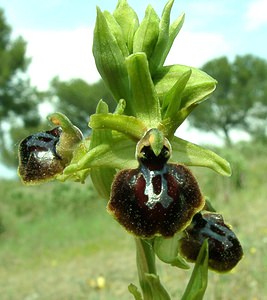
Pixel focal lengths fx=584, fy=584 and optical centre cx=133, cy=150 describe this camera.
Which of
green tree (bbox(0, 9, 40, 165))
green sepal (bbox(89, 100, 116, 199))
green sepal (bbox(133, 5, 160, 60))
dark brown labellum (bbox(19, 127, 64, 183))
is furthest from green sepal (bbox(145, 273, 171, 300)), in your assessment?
green tree (bbox(0, 9, 40, 165))

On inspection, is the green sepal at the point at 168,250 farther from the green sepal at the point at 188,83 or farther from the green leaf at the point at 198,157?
the green sepal at the point at 188,83

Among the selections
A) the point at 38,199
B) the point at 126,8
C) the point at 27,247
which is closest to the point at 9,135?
the point at 38,199

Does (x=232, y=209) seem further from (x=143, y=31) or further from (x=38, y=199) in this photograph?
(x=143, y=31)

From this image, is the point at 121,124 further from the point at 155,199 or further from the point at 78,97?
the point at 78,97

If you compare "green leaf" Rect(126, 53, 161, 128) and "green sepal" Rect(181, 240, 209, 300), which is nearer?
"green leaf" Rect(126, 53, 161, 128)

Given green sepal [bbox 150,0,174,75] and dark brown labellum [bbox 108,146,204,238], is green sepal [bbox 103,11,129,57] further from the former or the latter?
dark brown labellum [bbox 108,146,204,238]

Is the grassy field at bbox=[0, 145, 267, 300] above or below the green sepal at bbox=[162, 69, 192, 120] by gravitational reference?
below

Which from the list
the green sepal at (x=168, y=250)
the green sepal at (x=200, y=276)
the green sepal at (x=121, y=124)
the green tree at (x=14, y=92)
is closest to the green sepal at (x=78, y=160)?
the green sepal at (x=121, y=124)
